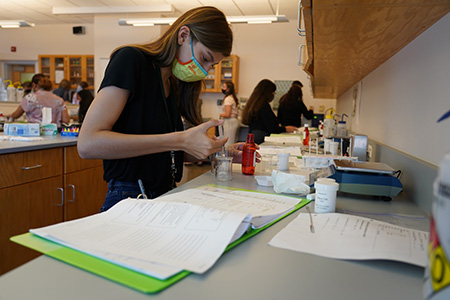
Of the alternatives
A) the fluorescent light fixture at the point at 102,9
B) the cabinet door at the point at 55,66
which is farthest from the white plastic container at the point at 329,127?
the cabinet door at the point at 55,66

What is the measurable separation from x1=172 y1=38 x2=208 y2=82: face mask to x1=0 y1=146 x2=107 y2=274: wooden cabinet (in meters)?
1.30

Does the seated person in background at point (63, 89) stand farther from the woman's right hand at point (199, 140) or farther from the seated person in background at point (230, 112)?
the woman's right hand at point (199, 140)

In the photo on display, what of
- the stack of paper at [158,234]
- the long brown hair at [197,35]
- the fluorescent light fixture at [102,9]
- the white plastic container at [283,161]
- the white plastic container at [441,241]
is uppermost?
the fluorescent light fixture at [102,9]

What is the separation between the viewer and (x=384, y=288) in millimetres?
534

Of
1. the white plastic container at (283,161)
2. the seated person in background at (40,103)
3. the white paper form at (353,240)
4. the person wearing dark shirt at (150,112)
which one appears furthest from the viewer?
the seated person in background at (40,103)

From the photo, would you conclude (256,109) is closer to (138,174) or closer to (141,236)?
(138,174)

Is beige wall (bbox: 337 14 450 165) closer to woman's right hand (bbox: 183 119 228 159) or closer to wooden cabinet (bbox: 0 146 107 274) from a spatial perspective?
woman's right hand (bbox: 183 119 228 159)

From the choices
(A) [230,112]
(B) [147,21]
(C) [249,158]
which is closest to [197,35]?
(C) [249,158]

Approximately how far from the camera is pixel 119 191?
1256 millimetres

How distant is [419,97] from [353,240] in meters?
0.84

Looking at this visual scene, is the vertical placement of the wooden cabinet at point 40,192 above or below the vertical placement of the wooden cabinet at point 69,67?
below

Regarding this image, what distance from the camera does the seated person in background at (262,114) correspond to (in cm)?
426

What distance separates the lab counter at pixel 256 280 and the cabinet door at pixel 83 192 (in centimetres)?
219

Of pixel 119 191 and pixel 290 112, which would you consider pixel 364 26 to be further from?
pixel 290 112
